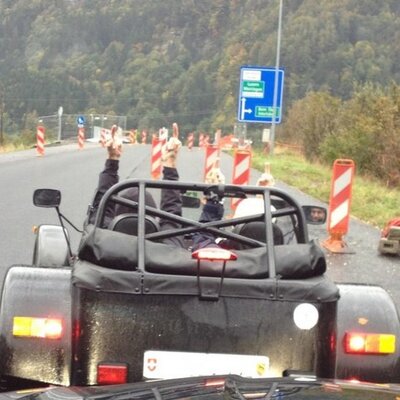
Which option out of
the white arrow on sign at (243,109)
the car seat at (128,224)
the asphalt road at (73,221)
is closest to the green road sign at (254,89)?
the white arrow on sign at (243,109)

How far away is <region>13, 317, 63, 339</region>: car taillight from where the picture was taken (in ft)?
12.2

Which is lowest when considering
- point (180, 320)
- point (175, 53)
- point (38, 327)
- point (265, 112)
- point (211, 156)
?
point (38, 327)

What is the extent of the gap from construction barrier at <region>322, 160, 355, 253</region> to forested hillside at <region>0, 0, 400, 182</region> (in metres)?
69.5

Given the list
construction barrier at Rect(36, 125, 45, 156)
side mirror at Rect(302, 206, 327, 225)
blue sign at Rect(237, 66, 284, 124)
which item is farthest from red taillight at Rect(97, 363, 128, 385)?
construction barrier at Rect(36, 125, 45, 156)

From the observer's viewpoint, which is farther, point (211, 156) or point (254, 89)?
point (254, 89)

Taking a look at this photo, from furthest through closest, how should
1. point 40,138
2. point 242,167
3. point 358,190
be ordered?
point 40,138 → point 358,190 → point 242,167

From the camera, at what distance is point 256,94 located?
27.2m

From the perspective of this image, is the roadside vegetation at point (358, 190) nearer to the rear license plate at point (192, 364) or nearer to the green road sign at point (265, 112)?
the green road sign at point (265, 112)

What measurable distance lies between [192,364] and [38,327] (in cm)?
71

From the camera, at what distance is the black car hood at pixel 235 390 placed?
2.46 meters

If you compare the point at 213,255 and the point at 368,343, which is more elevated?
the point at 213,255

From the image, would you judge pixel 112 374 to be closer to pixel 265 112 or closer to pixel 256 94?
pixel 256 94

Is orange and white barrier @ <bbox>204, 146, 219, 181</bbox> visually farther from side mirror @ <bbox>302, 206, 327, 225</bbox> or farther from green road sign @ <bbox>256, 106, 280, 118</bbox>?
side mirror @ <bbox>302, 206, 327, 225</bbox>

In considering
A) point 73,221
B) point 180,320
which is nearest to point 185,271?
point 180,320
